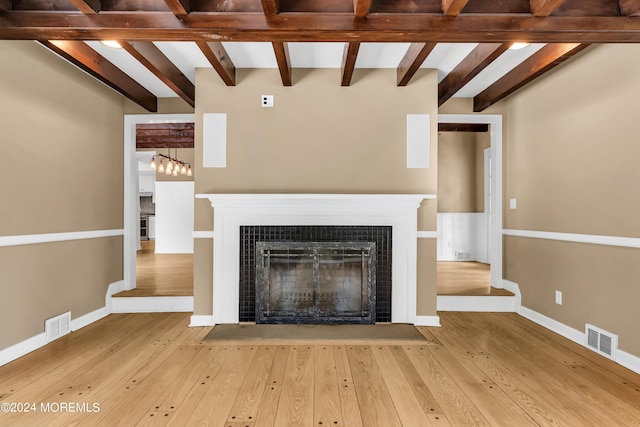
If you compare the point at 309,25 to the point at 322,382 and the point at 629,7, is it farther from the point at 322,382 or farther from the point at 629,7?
the point at 322,382

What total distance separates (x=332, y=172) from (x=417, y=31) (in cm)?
166

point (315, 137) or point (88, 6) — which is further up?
point (88, 6)

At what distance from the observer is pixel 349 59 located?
2840mm

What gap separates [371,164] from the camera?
3473mm

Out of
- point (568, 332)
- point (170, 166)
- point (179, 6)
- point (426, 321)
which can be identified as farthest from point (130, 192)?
point (568, 332)

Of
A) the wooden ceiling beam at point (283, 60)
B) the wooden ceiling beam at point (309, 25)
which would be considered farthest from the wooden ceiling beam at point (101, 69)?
the wooden ceiling beam at point (283, 60)

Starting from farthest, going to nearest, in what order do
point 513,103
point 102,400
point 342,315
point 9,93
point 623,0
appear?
1. point 513,103
2. point 342,315
3. point 9,93
4. point 102,400
5. point 623,0

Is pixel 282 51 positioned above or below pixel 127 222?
above

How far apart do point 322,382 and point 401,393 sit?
52 centimetres

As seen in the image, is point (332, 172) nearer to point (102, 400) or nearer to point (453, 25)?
point (453, 25)

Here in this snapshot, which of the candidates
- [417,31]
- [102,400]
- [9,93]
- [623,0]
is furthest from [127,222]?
[623,0]

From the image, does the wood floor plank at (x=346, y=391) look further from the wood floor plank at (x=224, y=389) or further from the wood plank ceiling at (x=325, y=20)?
the wood plank ceiling at (x=325, y=20)

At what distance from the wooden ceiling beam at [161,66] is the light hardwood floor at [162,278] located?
223 centimetres

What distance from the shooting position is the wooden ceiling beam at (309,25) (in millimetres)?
1958
